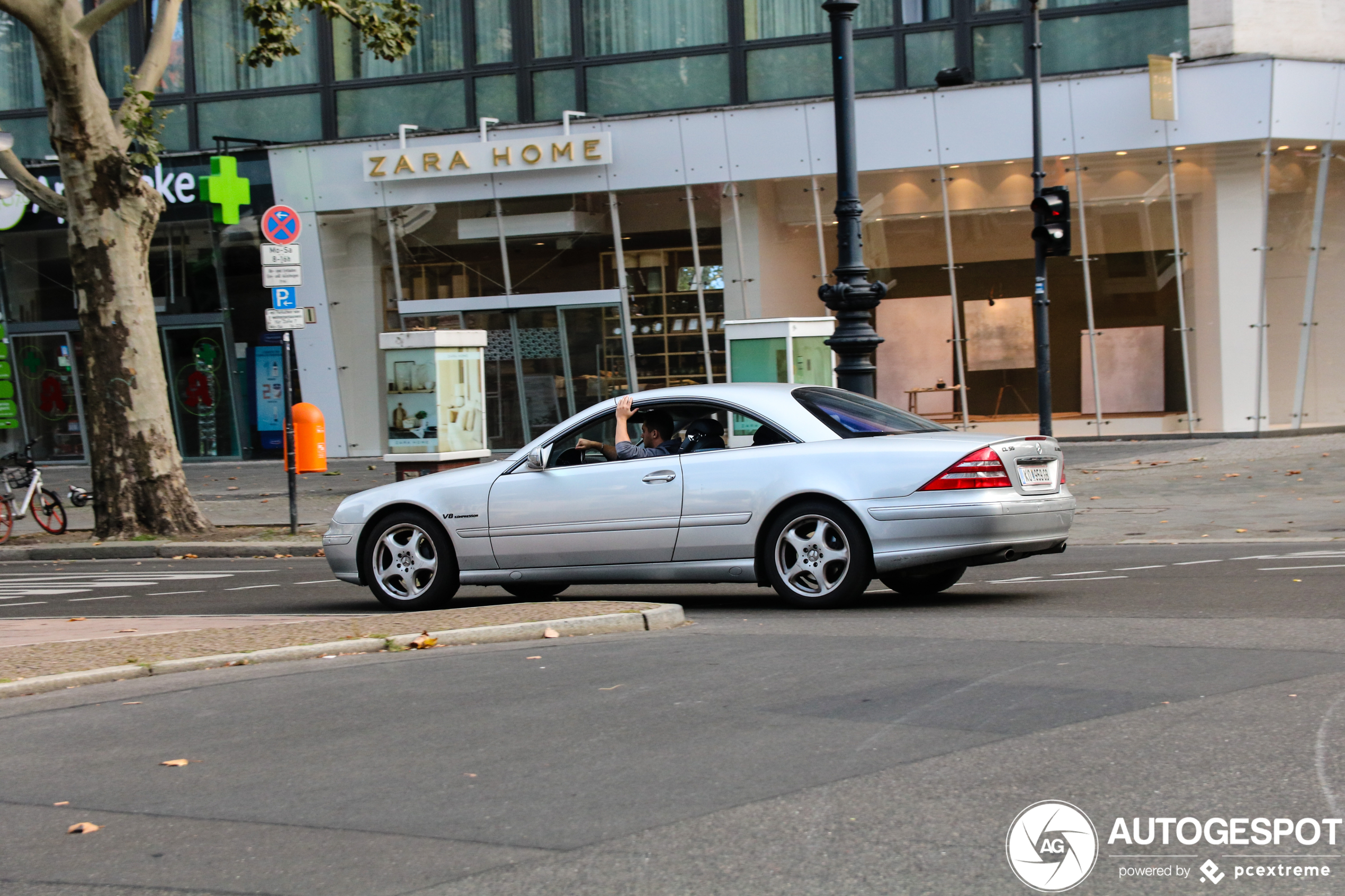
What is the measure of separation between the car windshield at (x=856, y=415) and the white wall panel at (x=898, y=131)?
1596 cm

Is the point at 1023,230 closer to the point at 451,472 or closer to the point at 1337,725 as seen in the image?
the point at 451,472

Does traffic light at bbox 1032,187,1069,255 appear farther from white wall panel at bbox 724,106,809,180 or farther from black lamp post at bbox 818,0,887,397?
white wall panel at bbox 724,106,809,180

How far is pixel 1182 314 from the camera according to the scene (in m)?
24.8

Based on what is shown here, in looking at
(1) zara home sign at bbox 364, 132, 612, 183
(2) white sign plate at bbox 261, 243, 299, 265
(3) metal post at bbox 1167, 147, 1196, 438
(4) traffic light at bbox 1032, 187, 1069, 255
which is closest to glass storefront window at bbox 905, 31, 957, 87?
(3) metal post at bbox 1167, 147, 1196, 438

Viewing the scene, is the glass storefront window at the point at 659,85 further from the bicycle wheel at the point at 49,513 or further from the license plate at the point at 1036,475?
the license plate at the point at 1036,475

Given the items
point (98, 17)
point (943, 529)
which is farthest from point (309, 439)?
point (943, 529)

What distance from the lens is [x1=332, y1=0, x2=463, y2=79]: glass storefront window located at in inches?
1088

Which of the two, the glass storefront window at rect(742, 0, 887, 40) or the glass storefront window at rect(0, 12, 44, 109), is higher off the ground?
the glass storefront window at rect(0, 12, 44, 109)

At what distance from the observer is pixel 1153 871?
158 inches

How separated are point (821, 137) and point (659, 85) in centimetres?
306

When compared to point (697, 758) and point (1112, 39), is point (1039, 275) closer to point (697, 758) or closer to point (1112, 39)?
point (1112, 39)

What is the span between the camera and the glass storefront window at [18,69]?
30500 millimetres

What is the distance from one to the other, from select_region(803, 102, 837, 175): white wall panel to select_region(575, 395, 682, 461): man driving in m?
16.4

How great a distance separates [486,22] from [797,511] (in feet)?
66.7
